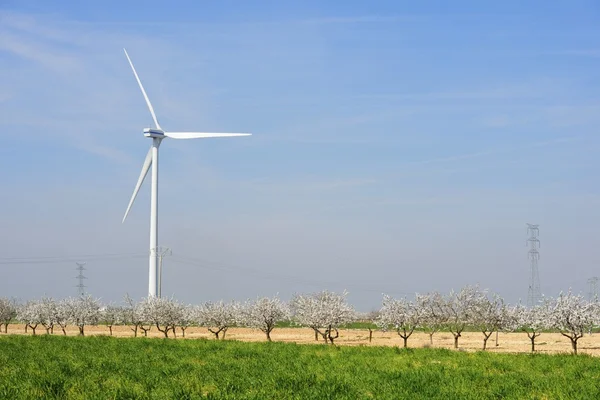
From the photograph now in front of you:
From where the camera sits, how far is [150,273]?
10519cm

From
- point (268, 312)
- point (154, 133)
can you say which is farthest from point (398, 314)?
point (154, 133)

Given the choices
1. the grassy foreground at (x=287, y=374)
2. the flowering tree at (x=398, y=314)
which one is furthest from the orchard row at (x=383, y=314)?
the grassy foreground at (x=287, y=374)

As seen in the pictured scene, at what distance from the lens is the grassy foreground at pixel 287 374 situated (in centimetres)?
2606

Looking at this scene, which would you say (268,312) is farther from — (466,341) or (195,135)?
(195,135)

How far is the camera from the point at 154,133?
346 ft

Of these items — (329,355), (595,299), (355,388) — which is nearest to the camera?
(355,388)

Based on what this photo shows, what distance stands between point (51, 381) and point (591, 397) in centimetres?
1974

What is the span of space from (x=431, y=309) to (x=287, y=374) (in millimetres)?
43597

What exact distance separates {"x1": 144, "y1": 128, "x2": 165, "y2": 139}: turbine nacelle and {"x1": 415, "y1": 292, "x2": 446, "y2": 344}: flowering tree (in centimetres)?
4865

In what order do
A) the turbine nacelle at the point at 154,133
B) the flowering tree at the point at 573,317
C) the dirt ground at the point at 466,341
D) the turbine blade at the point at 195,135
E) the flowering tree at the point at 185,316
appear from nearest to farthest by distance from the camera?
1. the flowering tree at the point at 573,317
2. the dirt ground at the point at 466,341
3. the flowering tree at the point at 185,316
4. the turbine blade at the point at 195,135
5. the turbine nacelle at the point at 154,133

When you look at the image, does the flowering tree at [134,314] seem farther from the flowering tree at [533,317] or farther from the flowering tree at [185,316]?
the flowering tree at [533,317]

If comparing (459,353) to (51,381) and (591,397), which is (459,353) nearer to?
(591,397)

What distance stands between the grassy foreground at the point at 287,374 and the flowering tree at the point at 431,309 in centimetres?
2521

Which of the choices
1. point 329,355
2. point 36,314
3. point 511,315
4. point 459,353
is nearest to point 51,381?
point 329,355
